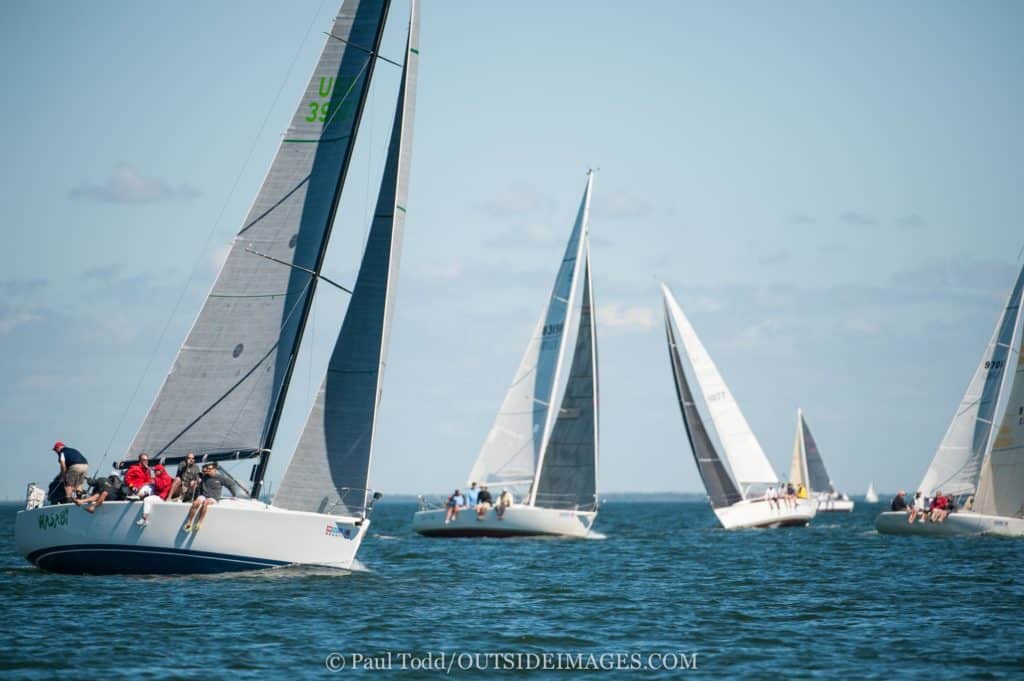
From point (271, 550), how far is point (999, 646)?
36.7 feet

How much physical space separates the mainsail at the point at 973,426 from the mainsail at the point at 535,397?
44.0 feet

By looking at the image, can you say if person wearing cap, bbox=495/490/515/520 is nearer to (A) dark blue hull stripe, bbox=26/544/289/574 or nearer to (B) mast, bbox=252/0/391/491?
(B) mast, bbox=252/0/391/491

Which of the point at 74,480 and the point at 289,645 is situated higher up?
the point at 74,480

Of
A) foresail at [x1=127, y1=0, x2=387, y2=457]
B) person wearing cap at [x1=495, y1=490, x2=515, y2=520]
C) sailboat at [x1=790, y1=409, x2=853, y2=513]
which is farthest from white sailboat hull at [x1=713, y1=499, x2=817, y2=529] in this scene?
sailboat at [x1=790, y1=409, x2=853, y2=513]

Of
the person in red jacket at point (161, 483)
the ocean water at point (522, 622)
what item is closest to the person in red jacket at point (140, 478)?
the person in red jacket at point (161, 483)

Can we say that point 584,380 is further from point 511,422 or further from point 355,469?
point 355,469

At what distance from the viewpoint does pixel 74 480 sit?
2261 centimetres

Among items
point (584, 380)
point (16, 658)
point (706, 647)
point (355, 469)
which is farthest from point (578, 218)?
point (16, 658)

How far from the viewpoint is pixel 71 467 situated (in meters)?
22.8

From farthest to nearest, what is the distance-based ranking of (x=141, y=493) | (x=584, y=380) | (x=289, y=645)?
1. (x=584, y=380)
2. (x=141, y=493)
3. (x=289, y=645)

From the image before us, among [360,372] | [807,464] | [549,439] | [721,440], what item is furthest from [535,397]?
[807,464]

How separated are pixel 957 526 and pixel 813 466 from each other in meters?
62.8

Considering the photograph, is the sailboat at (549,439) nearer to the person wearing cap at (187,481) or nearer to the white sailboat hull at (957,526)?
the white sailboat hull at (957,526)

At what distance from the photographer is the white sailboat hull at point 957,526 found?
39.8m
